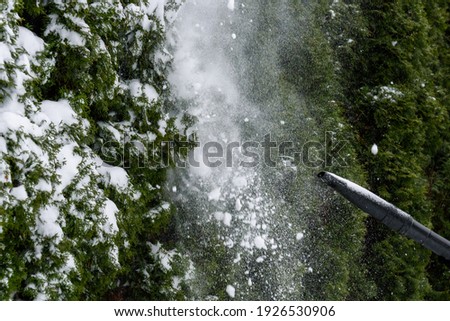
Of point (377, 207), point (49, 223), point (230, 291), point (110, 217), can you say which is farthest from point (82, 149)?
point (230, 291)

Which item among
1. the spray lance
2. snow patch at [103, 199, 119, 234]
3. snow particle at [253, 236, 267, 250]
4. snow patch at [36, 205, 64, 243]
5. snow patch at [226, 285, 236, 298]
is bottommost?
snow patch at [226, 285, 236, 298]

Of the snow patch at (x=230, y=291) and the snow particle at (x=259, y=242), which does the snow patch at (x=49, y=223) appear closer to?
the snow patch at (x=230, y=291)

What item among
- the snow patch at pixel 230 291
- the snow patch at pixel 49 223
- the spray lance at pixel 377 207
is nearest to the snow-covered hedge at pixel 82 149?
the snow patch at pixel 49 223

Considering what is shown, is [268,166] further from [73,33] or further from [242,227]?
[73,33]

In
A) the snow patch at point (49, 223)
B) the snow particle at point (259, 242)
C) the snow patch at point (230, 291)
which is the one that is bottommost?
the snow patch at point (230, 291)

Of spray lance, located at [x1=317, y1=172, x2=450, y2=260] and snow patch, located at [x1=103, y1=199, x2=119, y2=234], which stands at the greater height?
spray lance, located at [x1=317, y1=172, x2=450, y2=260]

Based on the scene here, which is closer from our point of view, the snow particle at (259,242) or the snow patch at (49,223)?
the snow patch at (49,223)

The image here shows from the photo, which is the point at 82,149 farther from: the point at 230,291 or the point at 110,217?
the point at 230,291

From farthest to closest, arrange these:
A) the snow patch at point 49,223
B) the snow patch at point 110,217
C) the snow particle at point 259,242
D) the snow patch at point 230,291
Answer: the snow particle at point 259,242 → the snow patch at point 230,291 → the snow patch at point 110,217 → the snow patch at point 49,223

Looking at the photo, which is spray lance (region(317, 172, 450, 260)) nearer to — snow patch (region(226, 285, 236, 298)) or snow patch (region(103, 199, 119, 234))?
snow patch (region(103, 199, 119, 234))

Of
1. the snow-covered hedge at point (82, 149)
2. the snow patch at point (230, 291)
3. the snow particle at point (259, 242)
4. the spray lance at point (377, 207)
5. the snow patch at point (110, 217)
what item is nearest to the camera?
the spray lance at point (377, 207)

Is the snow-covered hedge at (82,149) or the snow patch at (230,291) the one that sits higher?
the snow-covered hedge at (82,149)

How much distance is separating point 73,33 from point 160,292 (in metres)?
2.21

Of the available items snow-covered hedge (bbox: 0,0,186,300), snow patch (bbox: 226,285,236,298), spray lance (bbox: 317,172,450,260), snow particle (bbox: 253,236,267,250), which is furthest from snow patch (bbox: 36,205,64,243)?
snow particle (bbox: 253,236,267,250)
